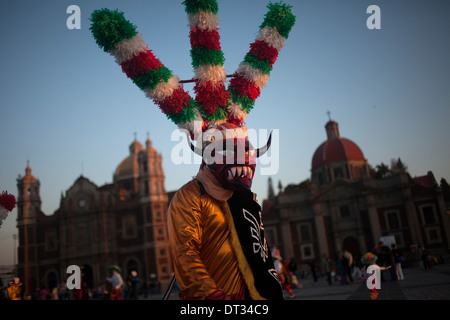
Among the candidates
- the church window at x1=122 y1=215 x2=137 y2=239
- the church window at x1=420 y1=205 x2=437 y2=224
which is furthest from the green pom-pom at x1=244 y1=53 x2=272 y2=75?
the church window at x1=122 y1=215 x2=137 y2=239

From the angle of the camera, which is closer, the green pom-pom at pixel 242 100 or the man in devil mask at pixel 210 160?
the man in devil mask at pixel 210 160

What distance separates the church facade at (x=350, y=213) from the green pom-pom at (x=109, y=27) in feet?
103

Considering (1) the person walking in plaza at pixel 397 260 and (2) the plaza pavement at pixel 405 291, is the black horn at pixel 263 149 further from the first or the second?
(1) the person walking in plaza at pixel 397 260

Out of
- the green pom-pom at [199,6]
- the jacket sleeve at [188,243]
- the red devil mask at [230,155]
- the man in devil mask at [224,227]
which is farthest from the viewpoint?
the green pom-pom at [199,6]

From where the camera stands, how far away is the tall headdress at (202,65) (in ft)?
9.18

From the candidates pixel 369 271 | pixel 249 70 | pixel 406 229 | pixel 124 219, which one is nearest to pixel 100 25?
pixel 249 70

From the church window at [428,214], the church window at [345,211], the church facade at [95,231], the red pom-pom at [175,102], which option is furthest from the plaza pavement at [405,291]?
the church facade at [95,231]

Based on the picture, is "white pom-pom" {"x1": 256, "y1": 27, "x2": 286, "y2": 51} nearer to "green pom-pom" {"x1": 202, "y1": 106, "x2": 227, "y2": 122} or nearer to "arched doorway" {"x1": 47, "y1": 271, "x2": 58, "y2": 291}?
"green pom-pom" {"x1": 202, "y1": 106, "x2": 227, "y2": 122}

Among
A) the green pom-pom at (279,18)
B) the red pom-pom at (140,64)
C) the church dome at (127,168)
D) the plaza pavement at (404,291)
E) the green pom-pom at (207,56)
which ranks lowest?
the plaza pavement at (404,291)

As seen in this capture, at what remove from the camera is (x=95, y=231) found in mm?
40781

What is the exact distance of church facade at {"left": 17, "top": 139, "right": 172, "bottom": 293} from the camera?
39.1 metres

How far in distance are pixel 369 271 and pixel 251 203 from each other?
7.71 meters

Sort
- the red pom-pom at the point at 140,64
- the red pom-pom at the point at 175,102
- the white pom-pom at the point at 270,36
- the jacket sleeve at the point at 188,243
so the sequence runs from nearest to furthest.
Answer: the jacket sleeve at the point at 188,243
the red pom-pom at the point at 140,64
the red pom-pom at the point at 175,102
the white pom-pom at the point at 270,36

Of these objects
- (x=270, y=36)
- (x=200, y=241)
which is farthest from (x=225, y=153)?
(x=270, y=36)
